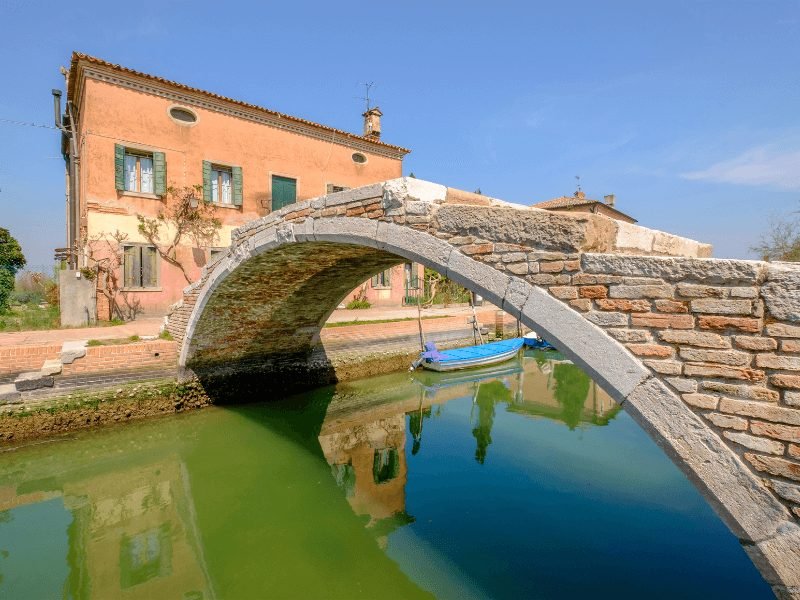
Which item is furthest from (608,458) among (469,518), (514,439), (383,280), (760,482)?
(383,280)

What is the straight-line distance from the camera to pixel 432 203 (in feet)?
12.1

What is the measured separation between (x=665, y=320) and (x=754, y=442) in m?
0.70

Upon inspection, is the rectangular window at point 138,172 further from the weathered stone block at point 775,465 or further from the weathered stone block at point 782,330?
the weathered stone block at point 775,465

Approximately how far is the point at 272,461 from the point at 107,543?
2.14 m

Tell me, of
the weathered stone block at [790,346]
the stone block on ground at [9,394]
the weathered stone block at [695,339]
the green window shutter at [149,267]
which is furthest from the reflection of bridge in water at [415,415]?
the green window shutter at [149,267]

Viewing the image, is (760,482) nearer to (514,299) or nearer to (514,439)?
(514,299)

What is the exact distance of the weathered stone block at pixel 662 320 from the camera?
240 cm

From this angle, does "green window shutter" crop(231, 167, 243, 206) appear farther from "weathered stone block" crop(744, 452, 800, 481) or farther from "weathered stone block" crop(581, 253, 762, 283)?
"weathered stone block" crop(744, 452, 800, 481)

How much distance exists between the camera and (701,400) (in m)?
2.35

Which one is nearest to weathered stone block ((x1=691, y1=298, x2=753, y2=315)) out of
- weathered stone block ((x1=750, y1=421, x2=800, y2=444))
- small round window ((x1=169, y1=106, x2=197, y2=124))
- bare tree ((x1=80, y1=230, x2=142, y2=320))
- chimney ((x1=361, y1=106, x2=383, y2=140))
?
weathered stone block ((x1=750, y1=421, x2=800, y2=444))

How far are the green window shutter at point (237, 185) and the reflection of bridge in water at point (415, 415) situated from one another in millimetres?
6334

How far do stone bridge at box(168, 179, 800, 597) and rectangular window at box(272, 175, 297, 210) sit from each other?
9.33 meters

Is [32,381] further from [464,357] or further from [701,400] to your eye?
[464,357]

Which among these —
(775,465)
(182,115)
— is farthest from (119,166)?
(775,465)
